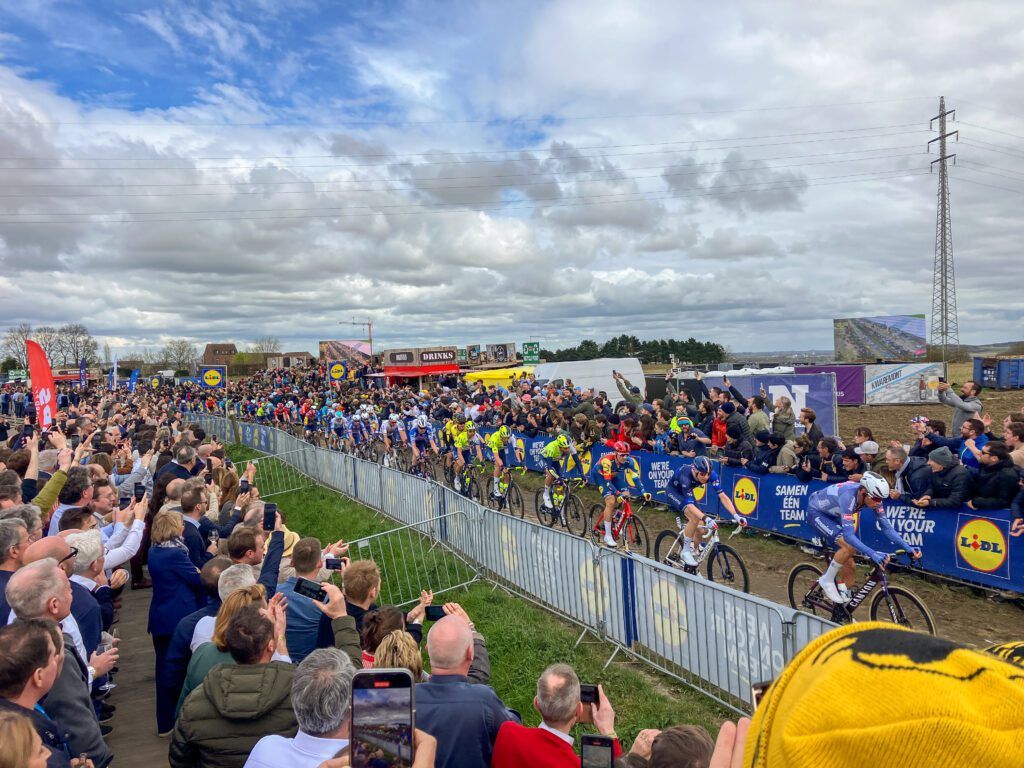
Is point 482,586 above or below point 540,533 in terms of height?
below

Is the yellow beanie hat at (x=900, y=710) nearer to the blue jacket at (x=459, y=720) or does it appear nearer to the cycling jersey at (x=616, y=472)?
the blue jacket at (x=459, y=720)

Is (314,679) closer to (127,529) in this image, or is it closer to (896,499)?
(127,529)

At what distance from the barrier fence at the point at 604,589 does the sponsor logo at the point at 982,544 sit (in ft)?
14.3

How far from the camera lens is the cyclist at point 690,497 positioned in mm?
8570

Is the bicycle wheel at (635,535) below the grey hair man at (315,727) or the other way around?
below

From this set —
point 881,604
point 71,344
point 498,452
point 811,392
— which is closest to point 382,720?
point 881,604

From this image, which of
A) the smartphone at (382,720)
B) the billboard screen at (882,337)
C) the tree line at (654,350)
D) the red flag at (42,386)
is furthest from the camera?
the tree line at (654,350)

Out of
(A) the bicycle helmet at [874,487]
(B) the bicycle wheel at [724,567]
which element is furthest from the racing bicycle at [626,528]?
(A) the bicycle helmet at [874,487]

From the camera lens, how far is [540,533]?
838cm

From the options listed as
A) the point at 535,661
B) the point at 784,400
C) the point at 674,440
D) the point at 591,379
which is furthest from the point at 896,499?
the point at 591,379

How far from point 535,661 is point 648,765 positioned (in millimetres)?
4517

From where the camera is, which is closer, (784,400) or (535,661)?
(535,661)

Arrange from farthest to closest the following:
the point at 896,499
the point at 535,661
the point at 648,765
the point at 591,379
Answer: the point at 591,379 < the point at 896,499 < the point at 535,661 < the point at 648,765

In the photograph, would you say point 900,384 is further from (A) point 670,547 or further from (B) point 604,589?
(B) point 604,589
